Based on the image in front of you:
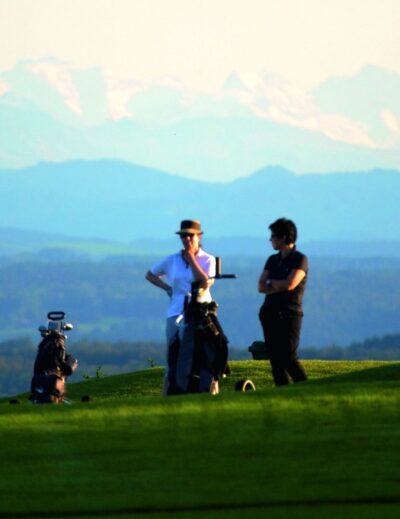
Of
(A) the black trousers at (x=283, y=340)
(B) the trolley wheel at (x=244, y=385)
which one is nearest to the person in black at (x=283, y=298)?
(A) the black trousers at (x=283, y=340)

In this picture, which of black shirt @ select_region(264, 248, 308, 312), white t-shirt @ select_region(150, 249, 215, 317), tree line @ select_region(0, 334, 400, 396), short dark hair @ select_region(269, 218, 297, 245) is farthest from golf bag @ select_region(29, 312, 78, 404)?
tree line @ select_region(0, 334, 400, 396)

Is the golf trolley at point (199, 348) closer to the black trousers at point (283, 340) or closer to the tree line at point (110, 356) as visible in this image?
the black trousers at point (283, 340)

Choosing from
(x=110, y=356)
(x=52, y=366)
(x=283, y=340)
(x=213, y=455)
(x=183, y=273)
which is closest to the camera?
(x=213, y=455)

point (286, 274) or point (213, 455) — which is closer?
point (213, 455)

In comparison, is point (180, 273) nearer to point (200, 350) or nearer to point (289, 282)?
point (200, 350)

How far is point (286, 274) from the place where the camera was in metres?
18.8

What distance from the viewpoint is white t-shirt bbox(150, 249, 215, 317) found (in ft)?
63.7

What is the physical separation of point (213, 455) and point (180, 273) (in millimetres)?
6015

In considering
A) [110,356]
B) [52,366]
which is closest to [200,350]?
[52,366]

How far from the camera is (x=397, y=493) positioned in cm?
1209

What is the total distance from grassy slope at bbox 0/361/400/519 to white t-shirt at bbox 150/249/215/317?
2651 millimetres

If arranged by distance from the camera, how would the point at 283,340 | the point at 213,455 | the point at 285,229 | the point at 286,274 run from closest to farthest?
the point at 213,455, the point at 285,229, the point at 286,274, the point at 283,340

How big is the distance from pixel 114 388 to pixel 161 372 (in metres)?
1.82

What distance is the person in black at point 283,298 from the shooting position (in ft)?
61.4
